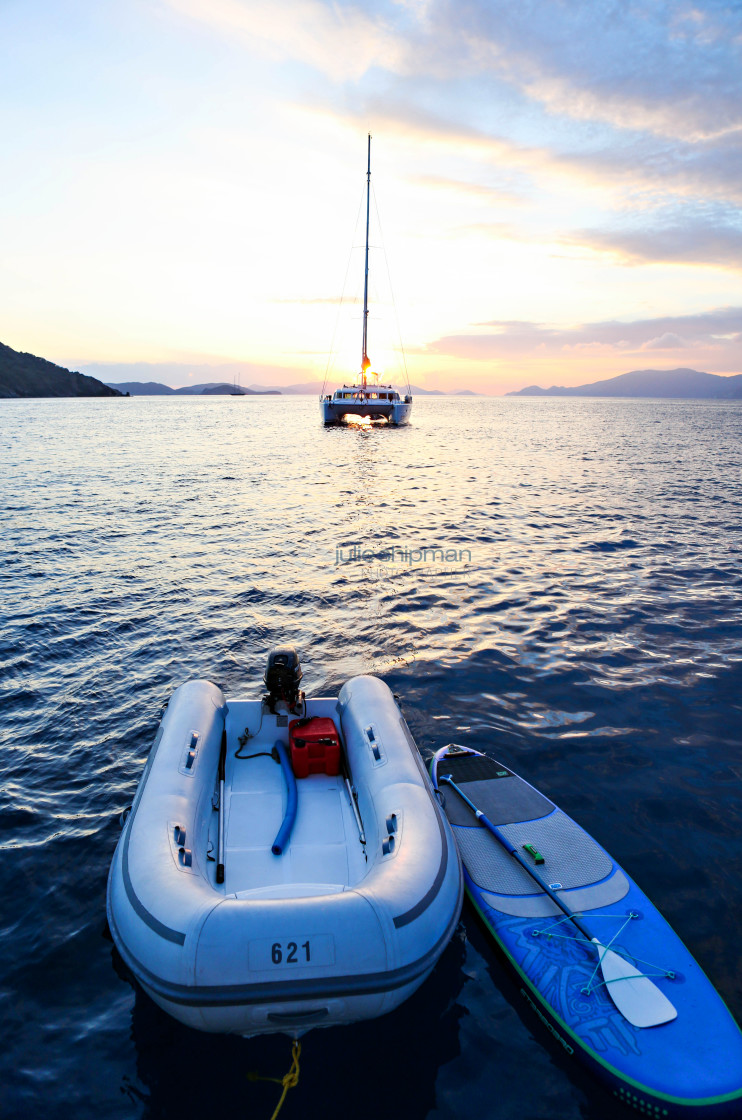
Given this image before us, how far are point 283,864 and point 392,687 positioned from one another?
4257mm

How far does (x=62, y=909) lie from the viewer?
5371 millimetres

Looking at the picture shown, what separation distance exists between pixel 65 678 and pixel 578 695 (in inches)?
313

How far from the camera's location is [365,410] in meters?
Result: 58.8

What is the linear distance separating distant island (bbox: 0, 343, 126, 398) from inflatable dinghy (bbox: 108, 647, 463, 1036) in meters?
172

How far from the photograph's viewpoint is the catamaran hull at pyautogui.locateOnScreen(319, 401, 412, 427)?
58812mm


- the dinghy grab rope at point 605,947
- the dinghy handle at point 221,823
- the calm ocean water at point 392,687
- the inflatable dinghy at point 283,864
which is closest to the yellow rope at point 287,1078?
the calm ocean water at point 392,687

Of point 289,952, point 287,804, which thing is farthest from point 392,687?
point 289,952

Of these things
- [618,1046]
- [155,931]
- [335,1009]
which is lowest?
[618,1046]

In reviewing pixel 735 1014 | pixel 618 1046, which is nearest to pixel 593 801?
pixel 735 1014

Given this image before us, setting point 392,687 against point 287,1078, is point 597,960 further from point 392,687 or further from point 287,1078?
point 392,687

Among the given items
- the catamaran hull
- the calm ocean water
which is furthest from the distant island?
the calm ocean water

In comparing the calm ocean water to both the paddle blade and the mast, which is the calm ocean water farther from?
the mast

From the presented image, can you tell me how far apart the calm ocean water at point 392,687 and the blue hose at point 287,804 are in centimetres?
143

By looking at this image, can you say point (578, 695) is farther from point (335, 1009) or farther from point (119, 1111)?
point (119, 1111)
